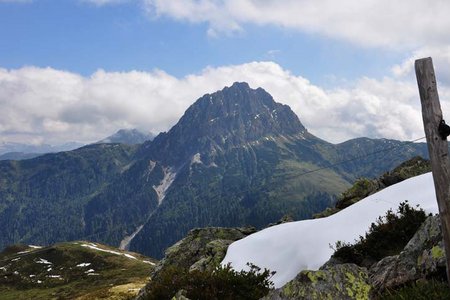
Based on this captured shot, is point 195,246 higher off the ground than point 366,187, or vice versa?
point 366,187

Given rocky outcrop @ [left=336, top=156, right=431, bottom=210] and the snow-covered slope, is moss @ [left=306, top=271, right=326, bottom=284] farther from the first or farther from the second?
rocky outcrop @ [left=336, top=156, right=431, bottom=210]

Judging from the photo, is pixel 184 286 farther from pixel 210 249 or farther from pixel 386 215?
pixel 210 249

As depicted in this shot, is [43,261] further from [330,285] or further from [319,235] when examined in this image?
[330,285]

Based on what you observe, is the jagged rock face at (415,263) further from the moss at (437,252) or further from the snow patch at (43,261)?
the snow patch at (43,261)

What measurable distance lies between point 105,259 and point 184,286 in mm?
158778

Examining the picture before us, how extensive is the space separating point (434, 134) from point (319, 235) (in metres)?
10.3

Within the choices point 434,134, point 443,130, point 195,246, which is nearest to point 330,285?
point 434,134

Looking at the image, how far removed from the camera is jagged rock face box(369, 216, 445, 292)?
1093cm

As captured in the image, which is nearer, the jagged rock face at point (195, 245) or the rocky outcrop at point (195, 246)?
the rocky outcrop at point (195, 246)

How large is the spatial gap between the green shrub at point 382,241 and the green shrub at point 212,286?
3.28m

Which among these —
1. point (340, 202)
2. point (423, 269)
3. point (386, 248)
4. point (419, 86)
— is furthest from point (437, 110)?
point (340, 202)

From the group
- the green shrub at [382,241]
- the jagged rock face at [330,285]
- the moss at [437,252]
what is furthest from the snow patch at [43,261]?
the moss at [437,252]

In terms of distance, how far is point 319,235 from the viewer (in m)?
17.9

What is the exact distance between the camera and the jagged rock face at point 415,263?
10.9 metres
